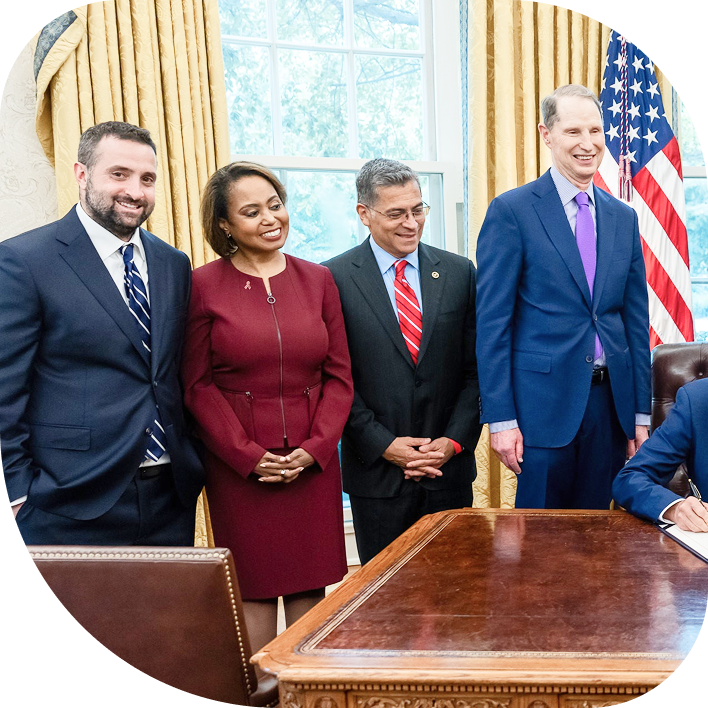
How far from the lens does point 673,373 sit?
2.52 meters

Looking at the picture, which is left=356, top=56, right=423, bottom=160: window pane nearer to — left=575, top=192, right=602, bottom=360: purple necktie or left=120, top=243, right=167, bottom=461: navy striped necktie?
left=575, top=192, right=602, bottom=360: purple necktie

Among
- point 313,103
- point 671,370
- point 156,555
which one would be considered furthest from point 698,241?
point 156,555

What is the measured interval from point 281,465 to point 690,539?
1064mm

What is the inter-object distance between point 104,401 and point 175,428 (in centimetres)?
21

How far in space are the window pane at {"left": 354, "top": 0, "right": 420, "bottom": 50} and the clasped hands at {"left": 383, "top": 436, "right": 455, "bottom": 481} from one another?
2.62m

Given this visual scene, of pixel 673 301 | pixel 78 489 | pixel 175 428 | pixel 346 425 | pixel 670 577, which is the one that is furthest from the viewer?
pixel 673 301

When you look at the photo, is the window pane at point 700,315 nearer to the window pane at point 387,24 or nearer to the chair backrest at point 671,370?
the window pane at point 387,24

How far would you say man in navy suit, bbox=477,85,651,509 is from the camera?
229 centimetres

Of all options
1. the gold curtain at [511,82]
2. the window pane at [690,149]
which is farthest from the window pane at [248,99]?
the window pane at [690,149]

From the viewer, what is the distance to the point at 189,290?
219 cm

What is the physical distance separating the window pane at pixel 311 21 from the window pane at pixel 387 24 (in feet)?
0.35

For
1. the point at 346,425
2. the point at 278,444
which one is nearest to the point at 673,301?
the point at 346,425

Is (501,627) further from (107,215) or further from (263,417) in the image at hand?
(107,215)

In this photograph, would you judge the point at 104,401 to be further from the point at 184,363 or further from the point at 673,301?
the point at 673,301
